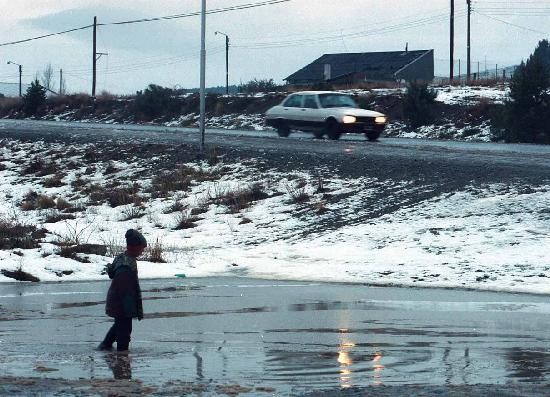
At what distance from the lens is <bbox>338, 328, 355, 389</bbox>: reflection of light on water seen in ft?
29.0

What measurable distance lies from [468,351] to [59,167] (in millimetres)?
29640

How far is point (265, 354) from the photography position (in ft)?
33.8

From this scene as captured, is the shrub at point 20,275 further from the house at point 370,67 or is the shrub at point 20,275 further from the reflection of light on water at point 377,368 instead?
the house at point 370,67

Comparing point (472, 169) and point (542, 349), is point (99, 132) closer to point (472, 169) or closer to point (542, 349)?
point (472, 169)

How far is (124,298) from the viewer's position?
1053cm

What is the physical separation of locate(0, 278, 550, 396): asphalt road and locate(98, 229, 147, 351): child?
22 centimetres

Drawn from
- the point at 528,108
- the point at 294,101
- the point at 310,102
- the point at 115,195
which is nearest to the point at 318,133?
the point at 310,102

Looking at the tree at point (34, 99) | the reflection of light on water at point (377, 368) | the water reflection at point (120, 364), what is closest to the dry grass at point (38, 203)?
the water reflection at point (120, 364)

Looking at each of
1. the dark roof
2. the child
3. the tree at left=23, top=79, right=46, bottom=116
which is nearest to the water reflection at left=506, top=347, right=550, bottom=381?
the child

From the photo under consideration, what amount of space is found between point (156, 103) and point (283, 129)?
94.2 ft

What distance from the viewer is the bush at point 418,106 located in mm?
51688

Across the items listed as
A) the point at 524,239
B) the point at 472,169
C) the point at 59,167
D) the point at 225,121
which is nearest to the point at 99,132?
the point at 59,167

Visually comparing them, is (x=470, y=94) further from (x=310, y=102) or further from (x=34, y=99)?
(x=34, y=99)

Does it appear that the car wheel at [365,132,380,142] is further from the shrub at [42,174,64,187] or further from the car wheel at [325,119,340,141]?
the shrub at [42,174,64,187]
